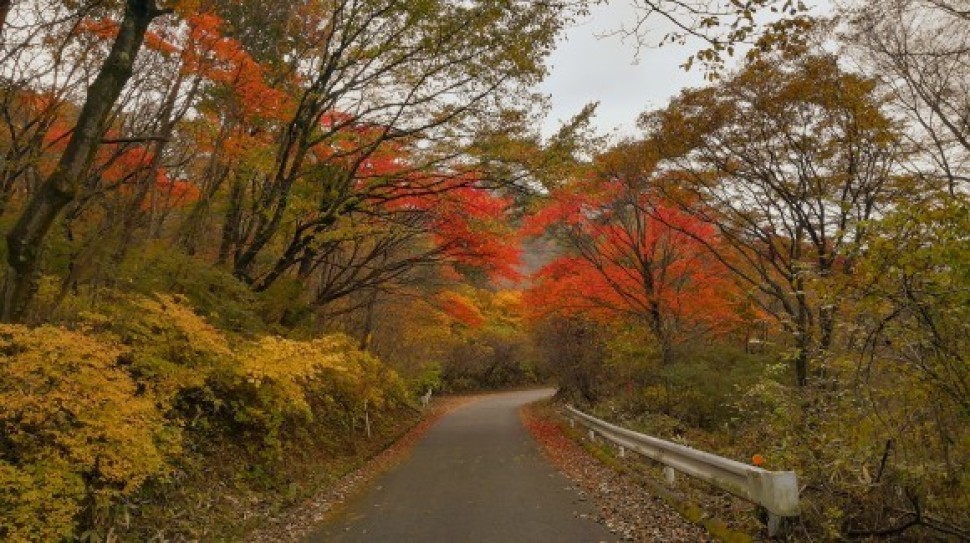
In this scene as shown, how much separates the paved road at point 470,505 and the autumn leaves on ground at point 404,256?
144cm

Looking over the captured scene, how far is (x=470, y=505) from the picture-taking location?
26.8ft

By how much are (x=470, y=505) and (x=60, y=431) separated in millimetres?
4889

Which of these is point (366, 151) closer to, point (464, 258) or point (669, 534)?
point (464, 258)

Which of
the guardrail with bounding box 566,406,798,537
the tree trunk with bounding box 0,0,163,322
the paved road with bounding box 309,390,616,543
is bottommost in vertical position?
the paved road with bounding box 309,390,616,543

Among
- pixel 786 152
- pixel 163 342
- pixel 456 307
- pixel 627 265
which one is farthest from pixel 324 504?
pixel 627 265

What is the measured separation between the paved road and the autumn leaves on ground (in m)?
1.44

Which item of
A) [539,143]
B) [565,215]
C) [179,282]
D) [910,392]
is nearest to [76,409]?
[179,282]

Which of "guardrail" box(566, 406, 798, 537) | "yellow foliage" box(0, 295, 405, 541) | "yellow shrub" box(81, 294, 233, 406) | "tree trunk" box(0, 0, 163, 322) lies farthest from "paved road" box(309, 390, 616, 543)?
"tree trunk" box(0, 0, 163, 322)

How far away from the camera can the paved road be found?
670cm

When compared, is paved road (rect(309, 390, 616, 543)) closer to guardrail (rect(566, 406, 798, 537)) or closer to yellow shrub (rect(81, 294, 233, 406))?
guardrail (rect(566, 406, 798, 537))

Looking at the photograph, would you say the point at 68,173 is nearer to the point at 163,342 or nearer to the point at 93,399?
the point at 93,399

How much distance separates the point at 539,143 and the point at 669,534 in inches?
308

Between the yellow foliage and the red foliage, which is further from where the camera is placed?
the red foliage

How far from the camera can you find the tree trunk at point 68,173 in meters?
5.78
